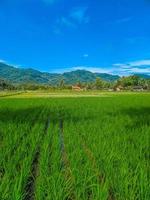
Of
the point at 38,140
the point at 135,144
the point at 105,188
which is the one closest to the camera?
the point at 105,188

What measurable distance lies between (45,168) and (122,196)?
1.36m

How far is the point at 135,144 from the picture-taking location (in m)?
7.22

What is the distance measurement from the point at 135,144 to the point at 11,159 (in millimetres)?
2895

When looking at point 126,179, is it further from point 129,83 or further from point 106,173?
point 129,83

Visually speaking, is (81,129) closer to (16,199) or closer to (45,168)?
(45,168)

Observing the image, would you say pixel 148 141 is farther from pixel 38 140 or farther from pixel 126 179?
pixel 126 179

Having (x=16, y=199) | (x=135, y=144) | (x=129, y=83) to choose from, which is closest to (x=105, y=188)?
(x=16, y=199)

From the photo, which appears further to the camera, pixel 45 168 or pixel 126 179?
pixel 45 168

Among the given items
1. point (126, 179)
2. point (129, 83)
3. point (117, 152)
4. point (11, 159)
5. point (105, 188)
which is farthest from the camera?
point (129, 83)

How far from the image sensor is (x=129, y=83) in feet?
500

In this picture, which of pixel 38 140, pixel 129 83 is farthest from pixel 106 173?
pixel 129 83

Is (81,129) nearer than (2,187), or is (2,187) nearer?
(2,187)

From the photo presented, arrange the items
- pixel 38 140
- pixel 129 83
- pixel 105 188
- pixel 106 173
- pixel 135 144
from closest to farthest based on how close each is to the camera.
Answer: pixel 105 188 → pixel 106 173 → pixel 135 144 → pixel 38 140 → pixel 129 83

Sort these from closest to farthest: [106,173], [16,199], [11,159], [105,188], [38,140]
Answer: [16,199] → [105,188] → [106,173] → [11,159] → [38,140]
